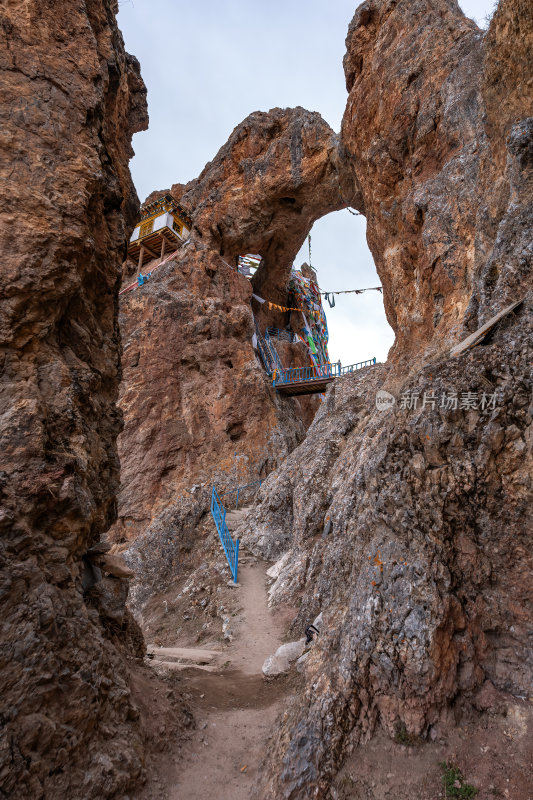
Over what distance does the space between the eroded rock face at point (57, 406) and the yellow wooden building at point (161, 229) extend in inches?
705

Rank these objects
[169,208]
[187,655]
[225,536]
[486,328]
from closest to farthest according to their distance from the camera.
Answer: [486,328] → [187,655] → [225,536] → [169,208]

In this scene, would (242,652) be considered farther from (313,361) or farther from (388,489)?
(313,361)

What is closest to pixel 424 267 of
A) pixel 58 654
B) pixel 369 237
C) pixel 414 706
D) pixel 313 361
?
pixel 369 237

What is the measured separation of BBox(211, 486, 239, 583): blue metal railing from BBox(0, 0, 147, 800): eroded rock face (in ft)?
18.5

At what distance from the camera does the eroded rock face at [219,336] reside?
17.1 meters

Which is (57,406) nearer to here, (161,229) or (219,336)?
(219,336)

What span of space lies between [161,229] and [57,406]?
839 inches

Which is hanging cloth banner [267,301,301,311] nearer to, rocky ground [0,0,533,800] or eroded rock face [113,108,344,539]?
eroded rock face [113,108,344,539]

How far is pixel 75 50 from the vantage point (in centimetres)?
550

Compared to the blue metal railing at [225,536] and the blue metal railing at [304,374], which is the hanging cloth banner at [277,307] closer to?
the blue metal railing at [304,374]

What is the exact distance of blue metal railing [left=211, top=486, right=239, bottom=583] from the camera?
11195 millimetres

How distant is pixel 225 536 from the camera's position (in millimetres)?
12781

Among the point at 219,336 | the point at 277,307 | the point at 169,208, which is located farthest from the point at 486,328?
the point at 169,208

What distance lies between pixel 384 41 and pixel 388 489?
1270cm
